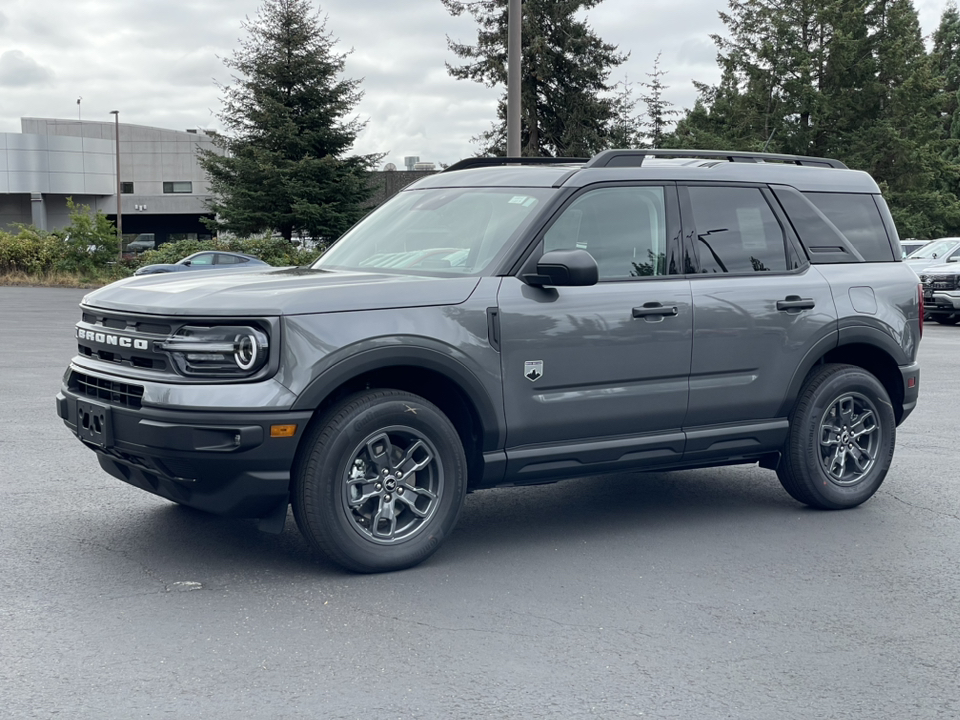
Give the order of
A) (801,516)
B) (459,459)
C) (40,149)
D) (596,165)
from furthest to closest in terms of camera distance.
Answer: (40,149)
(801,516)
(596,165)
(459,459)

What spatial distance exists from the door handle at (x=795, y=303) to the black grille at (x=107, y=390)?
3453 mm

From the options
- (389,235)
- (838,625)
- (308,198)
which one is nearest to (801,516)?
(838,625)

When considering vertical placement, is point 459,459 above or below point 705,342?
below

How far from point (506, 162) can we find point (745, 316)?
1763 mm

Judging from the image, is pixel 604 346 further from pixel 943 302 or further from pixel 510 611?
pixel 943 302

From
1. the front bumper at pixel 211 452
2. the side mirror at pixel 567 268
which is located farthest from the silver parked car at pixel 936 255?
the front bumper at pixel 211 452

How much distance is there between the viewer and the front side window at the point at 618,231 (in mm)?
5883

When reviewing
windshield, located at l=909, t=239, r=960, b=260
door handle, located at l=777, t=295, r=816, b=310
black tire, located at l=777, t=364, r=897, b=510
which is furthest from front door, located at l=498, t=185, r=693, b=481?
windshield, located at l=909, t=239, r=960, b=260

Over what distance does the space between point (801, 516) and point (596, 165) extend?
7.75 ft

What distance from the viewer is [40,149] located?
79.6 meters

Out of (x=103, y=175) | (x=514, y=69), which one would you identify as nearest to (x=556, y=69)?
(x=514, y=69)

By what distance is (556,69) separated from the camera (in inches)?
2014

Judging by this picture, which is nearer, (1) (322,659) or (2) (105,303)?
(1) (322,659)

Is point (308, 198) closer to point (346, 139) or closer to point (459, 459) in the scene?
point (346, 139)
